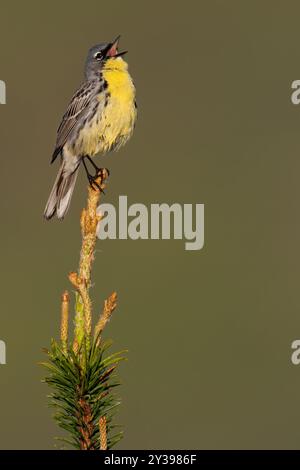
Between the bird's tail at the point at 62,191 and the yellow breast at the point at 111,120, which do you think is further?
the yellow breast at the point at 111,120

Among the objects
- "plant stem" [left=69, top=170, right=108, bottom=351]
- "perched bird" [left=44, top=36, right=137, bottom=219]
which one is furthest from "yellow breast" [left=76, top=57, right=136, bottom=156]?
"plant stem" [left=69, top=170, right=108, bottom=351]

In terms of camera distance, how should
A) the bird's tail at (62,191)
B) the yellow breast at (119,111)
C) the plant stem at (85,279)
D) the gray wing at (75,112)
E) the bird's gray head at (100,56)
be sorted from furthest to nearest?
the bird's gray head at (100,56) → the gray wing at (75,112) → the yellow breast at (119,111) → the bird's tail at (62,191) → the plant stem at (85,279)

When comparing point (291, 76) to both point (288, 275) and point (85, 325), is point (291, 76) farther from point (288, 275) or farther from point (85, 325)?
point (85, 325)

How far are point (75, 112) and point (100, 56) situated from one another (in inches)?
19.5

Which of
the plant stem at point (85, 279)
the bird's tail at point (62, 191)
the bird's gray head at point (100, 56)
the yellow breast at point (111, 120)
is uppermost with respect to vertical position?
the bird's gray head at point (100, 56)

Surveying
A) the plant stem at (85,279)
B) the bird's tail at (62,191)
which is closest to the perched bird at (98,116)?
the bird's tail at (62,191)

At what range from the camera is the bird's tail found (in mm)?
7020

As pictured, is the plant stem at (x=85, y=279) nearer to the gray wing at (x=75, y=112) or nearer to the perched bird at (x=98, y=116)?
the perched bird at (x=98, y=116)

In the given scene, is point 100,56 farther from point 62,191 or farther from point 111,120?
point 62,191

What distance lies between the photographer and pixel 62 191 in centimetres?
720

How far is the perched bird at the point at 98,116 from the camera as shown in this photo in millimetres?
7469

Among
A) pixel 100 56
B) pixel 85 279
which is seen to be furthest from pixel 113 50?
pixel 85 279
